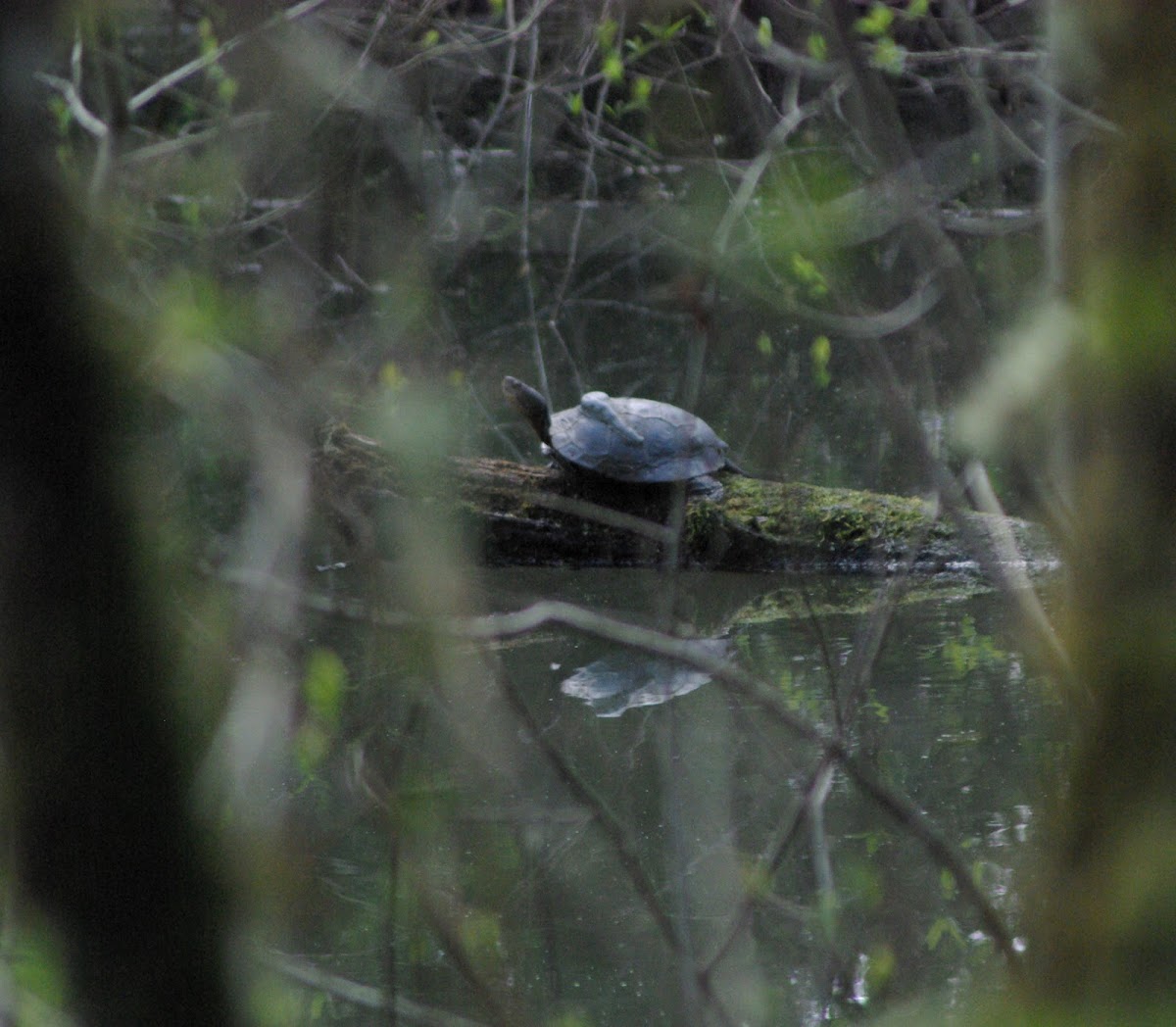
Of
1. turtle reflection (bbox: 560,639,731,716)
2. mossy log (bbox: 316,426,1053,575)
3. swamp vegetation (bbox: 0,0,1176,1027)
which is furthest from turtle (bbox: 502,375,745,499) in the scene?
swamp vegetation (bbox: 0,0,1176,1027)

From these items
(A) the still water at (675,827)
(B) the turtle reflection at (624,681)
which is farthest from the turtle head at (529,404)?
(B) the turtle reflection at (624,681)

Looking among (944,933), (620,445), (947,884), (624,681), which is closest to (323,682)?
(947,884)

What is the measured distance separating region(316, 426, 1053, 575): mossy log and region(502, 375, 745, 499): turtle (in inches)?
4.0

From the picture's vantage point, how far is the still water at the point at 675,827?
1.26 meters

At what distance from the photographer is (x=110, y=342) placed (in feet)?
2.62

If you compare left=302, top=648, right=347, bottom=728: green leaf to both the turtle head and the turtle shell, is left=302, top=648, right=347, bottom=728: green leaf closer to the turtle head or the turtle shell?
the turtle shell

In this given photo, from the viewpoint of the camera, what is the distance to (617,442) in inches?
230

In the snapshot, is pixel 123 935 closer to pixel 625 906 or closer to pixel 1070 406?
pixel 1070 406

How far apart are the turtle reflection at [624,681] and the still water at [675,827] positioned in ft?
0.04

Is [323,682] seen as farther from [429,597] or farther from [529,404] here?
[529,404]

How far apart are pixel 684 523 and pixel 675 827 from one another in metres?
3.96

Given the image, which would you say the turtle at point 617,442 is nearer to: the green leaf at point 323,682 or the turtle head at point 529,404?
the turtle head at point 529,404

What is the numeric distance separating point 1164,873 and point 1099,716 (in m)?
0.06

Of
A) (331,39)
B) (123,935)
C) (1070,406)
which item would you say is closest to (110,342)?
(123,935)
